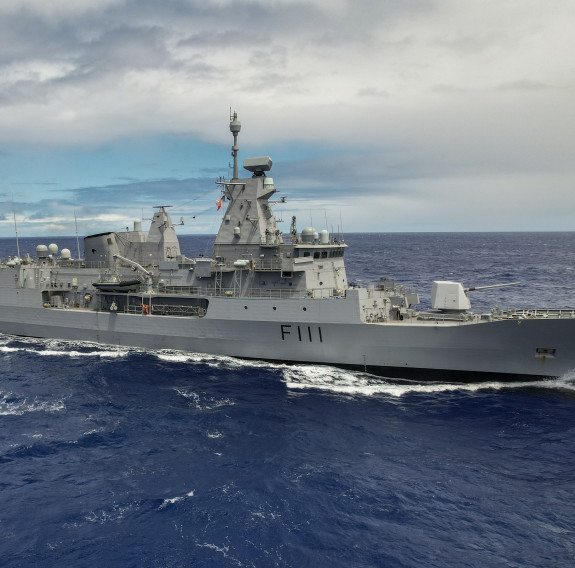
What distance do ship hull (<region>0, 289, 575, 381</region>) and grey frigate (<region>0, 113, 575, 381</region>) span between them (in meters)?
0.04

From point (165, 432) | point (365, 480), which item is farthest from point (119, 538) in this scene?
point (365, 480)

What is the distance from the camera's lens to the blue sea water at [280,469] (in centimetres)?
979

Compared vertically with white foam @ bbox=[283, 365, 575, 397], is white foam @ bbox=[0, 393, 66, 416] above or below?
above

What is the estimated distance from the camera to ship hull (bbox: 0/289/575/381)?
17547 mm

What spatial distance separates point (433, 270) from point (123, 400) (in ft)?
165

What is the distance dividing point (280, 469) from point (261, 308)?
855 centimetres

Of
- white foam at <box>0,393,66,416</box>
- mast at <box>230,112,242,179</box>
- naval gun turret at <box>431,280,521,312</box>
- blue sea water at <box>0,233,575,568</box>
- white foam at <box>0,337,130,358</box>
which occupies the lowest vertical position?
blue sea water at <box>0,233,575,568</box>

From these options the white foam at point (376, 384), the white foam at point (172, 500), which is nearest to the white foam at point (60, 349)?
the white foam at point (376, 384)

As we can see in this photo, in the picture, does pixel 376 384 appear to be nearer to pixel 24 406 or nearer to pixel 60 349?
pixel 24 406

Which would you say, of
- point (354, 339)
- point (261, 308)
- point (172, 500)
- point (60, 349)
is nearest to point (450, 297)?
point (354, 339)

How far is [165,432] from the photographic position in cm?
1471

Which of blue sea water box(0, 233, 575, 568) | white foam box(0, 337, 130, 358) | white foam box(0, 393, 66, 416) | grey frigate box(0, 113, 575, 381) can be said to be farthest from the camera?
white foam box(0, 337, 130, 358)

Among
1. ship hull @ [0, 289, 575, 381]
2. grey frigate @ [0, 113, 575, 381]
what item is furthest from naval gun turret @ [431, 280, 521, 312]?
ship hull @ [0, 289, 575, 381]

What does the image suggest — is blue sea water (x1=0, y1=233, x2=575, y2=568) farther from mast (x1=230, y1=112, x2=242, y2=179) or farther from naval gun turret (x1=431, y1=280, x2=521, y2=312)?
mast (x1=230, y1=112, x2=242, y2=179)
